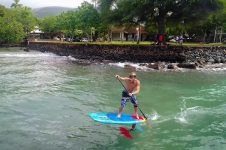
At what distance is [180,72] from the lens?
3484cm

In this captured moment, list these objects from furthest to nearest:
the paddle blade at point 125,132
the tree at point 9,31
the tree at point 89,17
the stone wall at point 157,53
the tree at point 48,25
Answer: the tree at point 48,25 → the tree at point 9,31 → the tree at point 89,17 → the stone wall at point 157,53 → the paddle blade at point 125,132

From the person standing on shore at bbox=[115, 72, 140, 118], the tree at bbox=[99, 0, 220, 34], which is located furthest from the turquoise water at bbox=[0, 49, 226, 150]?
the tree at bbox=[99, 0, 220, 34]

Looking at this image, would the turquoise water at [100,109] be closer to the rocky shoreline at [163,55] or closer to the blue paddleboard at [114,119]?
the blue paddleboard at [114,119]

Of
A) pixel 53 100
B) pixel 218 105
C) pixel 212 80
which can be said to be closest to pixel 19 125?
pixel 53 100

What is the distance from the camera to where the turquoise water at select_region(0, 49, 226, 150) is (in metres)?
13.2

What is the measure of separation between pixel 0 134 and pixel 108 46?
3383 cm

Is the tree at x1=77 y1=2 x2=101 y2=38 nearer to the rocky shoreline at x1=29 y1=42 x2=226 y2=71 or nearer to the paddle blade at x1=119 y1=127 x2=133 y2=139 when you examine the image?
the rocky shoreline at x1=29 y1=42 x2=226 y2=71

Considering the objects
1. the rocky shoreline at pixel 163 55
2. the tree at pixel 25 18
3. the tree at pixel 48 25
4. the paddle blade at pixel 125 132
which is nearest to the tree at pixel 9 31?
the tree at pixel 25 18

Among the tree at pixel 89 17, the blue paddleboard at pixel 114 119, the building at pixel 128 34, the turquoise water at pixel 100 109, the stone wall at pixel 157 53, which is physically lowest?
the turquoise water at pixel 100 109

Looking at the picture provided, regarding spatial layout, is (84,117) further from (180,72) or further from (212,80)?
(180,72)

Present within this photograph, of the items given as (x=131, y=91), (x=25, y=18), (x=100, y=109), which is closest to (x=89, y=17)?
(x=25, y=18)

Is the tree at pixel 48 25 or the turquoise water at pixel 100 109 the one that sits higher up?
the tree at pixel 48 25

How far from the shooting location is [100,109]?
18.5 m

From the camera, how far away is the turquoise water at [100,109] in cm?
1316
